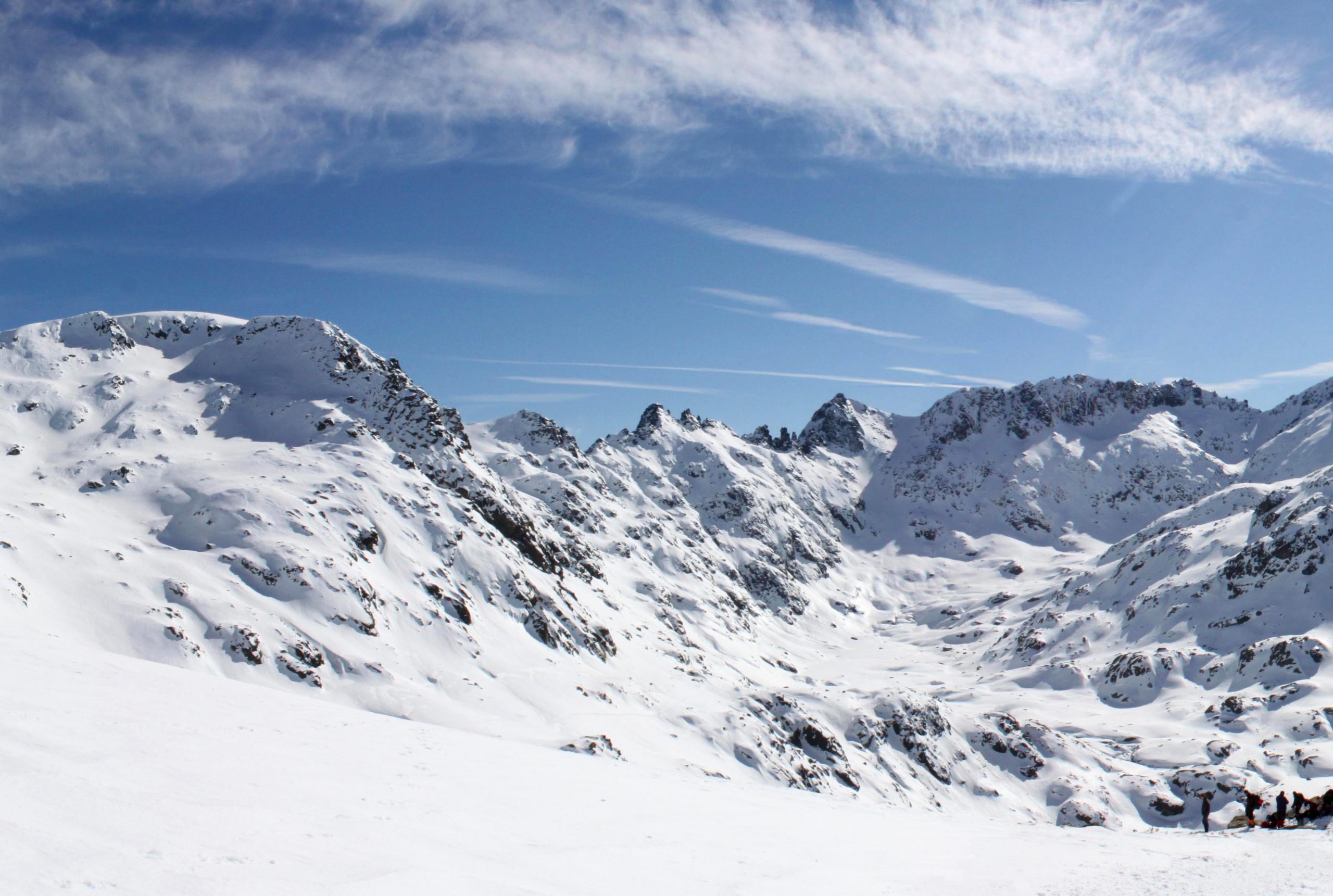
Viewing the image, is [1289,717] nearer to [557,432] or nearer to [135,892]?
[135,892]

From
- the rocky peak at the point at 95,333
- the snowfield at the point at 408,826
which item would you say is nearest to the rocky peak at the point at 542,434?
the rocky peak at the point at 95,333

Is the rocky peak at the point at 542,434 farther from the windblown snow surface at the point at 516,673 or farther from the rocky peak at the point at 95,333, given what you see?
the rocky peak at the point at 95,333

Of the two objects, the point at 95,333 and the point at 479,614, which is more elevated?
the point at 95,333

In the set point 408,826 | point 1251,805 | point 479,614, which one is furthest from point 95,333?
point 1251,805

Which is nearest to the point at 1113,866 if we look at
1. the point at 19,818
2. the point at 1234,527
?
the point at 19,818

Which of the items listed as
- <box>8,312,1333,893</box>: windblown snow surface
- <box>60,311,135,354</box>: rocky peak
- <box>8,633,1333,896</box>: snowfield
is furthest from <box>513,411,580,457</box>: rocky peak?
<box>8,633,1333,896</box>: snowfield

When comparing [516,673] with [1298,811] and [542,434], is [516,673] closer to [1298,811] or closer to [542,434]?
[1298,811]

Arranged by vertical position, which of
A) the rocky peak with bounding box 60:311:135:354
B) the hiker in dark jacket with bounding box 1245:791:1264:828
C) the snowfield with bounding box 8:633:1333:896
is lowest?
the hiker in dark jacket with bounding box 1245:791:1264:828

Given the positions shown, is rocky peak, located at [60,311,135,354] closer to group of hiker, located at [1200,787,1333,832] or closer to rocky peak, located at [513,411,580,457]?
rocky peak, located at [513,411,580,457]

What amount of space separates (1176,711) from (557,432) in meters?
124

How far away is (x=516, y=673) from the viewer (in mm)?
64812

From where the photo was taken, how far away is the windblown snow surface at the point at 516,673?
12.2 meters

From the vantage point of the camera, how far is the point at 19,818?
8797 mm

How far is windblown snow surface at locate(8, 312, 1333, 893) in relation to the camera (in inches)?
482
